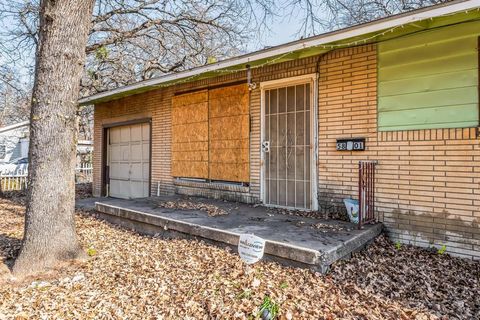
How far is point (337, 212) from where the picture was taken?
5.06 metres

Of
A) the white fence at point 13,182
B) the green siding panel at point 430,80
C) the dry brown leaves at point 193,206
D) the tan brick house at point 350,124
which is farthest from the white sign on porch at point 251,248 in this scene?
the white fence at point 13,182

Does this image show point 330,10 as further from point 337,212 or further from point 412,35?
point 337,212

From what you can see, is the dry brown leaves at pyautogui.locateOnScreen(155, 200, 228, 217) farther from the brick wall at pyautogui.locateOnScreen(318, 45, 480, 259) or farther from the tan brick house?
the brick wall at pyautogui.locateOnScreen(318, 45, 480, 259)

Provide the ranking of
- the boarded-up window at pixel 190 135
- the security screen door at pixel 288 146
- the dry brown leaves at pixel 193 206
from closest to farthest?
the dry brown leaves at pixel 193 206, the security screen door at pixel 288 146, the boarded-up window at pixel 190 135

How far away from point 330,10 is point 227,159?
4.40m

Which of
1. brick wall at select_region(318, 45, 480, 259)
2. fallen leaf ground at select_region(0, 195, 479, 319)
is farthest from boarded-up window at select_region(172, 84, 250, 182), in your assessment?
fallen leaf ground at select_region(0, 195, 479, 319)

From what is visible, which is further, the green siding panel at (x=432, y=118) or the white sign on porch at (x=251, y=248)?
the green siding panel at (x=432, y=118)

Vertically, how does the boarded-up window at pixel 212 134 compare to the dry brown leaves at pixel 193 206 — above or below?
above

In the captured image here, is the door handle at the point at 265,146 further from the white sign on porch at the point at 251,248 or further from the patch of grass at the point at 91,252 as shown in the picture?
the patch of grass at the point at 91,252

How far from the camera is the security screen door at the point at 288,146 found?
558 centimetres

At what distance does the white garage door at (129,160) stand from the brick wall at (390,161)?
12.2 ft

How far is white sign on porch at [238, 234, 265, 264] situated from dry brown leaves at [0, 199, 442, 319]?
138 mm

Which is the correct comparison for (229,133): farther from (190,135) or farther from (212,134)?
(190,135)

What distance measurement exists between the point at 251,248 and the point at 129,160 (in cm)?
688
